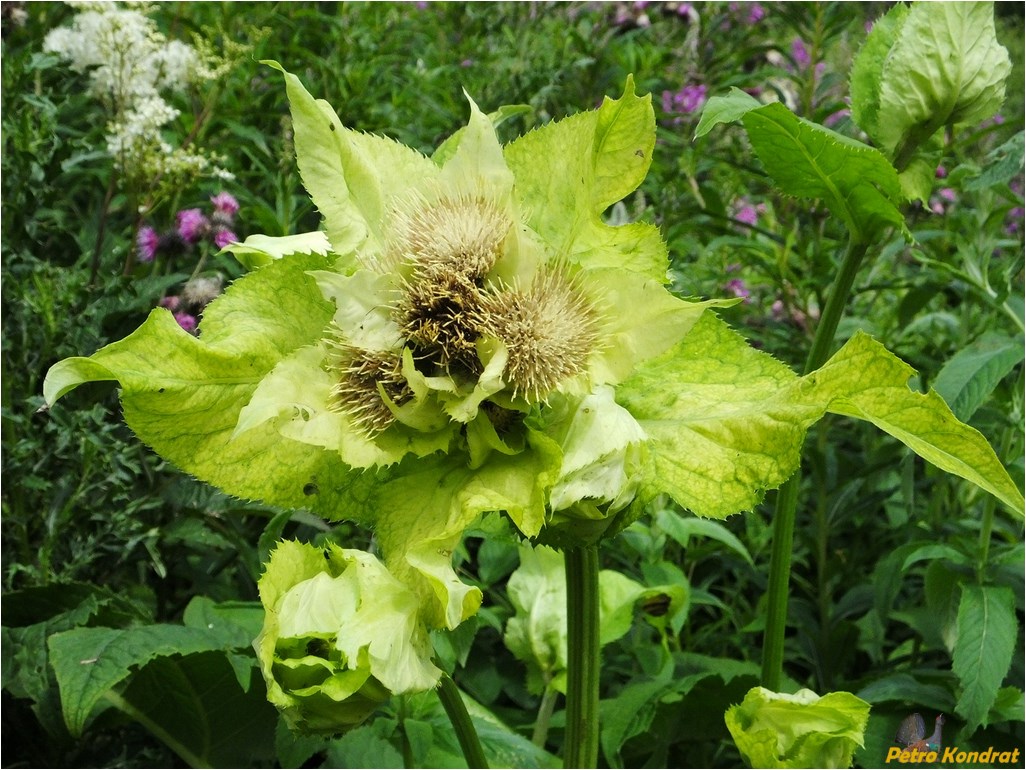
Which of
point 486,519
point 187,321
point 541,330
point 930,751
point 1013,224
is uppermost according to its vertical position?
point 541,330

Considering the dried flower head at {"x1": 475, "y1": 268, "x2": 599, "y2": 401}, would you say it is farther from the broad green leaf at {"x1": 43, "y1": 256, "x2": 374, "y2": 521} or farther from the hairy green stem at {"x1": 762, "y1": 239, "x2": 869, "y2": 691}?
the hairy green stem at {"x1": 762, "y1": 239, "x2": 869, "y2": 691}

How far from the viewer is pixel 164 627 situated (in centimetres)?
82

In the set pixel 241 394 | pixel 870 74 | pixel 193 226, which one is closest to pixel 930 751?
pixel 870 74

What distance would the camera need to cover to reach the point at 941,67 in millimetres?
639

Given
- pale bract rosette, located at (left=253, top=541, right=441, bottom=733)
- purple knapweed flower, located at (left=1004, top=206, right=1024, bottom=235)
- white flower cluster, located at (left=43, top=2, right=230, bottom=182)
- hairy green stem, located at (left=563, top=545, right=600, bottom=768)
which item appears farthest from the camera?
purple knapweed flower, located at (left=1004, top=206, right=1024, bottom=235)

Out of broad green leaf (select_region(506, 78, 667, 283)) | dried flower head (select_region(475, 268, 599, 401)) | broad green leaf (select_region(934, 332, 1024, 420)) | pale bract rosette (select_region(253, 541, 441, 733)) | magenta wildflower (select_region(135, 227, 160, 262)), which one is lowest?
broad green leaf (select_region(934, 332, 1024, 420))

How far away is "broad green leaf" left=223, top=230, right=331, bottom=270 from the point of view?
21.4 inches

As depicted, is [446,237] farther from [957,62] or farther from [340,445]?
[957,62]

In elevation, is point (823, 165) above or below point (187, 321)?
above

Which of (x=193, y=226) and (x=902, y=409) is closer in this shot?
(x=902, y=409)

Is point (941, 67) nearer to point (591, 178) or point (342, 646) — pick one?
point (591, 178)

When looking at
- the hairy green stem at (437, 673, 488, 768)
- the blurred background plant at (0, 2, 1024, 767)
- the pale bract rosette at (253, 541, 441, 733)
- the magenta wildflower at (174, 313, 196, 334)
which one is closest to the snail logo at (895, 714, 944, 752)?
the blurred background plant at (0, 2, 1024, 767)

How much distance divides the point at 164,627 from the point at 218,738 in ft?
→ 0.47

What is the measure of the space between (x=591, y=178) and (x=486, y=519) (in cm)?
19
